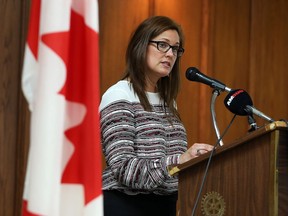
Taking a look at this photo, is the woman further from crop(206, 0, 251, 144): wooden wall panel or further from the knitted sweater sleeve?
crop(206, 0, 251, 144): wooden wall panel

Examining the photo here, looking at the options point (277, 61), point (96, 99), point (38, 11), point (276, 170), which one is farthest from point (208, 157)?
point (277, 61)

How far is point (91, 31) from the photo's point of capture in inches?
58.9

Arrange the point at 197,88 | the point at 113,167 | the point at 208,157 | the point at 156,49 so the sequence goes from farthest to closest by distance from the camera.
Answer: the point at 197,88, the point at 156,49, the point at 113,167, the point at 208,157

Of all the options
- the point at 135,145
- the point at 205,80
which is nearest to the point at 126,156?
the point at 135,145

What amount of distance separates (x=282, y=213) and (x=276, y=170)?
0.13 m

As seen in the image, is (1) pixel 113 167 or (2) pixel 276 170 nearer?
(2) pixel 276 170

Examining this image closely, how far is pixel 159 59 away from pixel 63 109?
1.14m

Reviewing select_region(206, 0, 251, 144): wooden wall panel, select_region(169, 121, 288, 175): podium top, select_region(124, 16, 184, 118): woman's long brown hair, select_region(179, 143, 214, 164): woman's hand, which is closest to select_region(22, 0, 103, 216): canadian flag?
select_region(169, 121, 288, 175): podium top

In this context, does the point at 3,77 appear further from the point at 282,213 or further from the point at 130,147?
the point at 282,213

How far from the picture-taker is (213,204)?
2027 millimetres

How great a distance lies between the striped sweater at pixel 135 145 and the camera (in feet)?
7.36

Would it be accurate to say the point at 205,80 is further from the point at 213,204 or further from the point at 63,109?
the point at 63,109

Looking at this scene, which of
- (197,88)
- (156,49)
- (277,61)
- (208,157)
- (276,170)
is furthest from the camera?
(277,61)

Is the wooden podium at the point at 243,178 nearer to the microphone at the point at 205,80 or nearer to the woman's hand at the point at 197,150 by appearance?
the woman's hand at the point at 197,150
